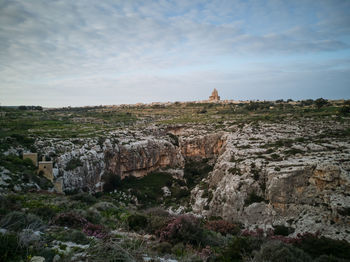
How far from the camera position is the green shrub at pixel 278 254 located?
6773 mm

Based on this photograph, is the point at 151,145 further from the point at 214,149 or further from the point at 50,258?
the point at 50,258

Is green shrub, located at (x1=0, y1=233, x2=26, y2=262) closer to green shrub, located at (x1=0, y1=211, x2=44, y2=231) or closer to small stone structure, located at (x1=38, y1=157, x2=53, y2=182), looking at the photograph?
green shrub, located at (x1=0, y1=211, x2=44, y2=231)

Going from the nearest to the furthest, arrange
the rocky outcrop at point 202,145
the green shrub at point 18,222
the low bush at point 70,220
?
1. the green shrub at point 18,222
2. the low bush at point 70,220
3. the rocky outcrop at point 202,145

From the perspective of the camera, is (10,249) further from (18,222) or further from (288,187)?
(288,187)

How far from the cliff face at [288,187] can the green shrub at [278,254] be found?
29.9 feet

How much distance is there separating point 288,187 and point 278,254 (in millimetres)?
13053

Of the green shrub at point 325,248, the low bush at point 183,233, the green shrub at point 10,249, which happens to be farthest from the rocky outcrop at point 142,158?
the green shrub at point 325,248

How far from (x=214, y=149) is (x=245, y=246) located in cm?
3330

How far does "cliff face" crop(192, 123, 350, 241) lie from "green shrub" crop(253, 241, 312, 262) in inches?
359

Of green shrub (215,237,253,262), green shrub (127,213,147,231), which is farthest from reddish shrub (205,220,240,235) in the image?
green shrub (215,237,253,262)

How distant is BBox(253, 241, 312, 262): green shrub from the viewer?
6.77 m

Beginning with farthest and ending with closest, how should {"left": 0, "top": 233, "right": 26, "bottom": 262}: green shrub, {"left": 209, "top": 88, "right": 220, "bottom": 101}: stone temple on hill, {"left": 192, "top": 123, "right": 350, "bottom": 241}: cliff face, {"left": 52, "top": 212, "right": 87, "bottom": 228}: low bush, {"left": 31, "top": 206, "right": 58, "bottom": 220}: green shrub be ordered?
{"left": 209, "top": 88, "right": 220, "bottom": 101}: stone temple on hill → {"left": 192, "top": 123, "right": 350, "bottom": 241}: cliff face → {"left": 31, "top": 206, "right": 58, "bottom": 220}: green shrub → {"left": 52, "top": 212, "right": 87, "bottom": 228}: low bush → {"left": 0, "top": 233, "right": 26, "bottom": 262}: green shrub

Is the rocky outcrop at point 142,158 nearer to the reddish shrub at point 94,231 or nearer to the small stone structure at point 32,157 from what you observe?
the small stone structure at point 32,157

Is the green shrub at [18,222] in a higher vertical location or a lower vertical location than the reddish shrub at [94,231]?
higher
